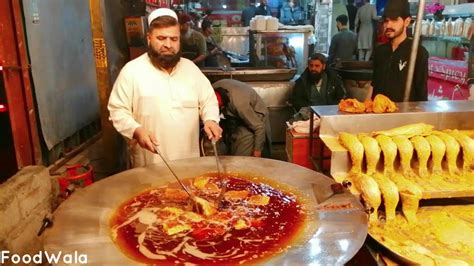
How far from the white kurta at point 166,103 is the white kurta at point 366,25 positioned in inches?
294

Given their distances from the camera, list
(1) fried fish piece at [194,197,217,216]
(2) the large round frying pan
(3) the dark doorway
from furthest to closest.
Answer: (3) the dark doorway → (1) fried fish piece at [194,197,217,216] → (2) the large round frying pan

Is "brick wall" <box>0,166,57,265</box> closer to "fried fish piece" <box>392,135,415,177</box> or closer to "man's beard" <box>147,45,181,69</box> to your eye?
"man's beard" <box>147,45,181,69</box>

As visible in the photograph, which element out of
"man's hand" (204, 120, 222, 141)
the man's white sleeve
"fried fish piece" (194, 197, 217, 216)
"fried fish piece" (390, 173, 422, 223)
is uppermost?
the man's white sleeve

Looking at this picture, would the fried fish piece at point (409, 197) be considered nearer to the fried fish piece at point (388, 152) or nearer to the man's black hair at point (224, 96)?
the fried fish piece at point (388, 152)

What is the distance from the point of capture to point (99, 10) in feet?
14.7

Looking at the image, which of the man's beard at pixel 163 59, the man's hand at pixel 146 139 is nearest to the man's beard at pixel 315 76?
the man's beard at pixel 163 59

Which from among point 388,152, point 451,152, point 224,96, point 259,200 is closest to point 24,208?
point 259,200

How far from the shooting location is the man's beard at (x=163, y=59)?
301cm

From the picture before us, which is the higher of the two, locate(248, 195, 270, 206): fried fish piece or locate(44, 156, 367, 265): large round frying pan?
locate(44, 156, 367, 265): large round frying pan

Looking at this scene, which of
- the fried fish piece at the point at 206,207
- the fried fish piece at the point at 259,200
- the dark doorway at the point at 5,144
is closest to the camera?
the fried fish piece at the point at 206,207

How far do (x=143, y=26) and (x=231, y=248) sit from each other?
14.4 feet

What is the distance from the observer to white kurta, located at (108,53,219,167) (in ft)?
10.00

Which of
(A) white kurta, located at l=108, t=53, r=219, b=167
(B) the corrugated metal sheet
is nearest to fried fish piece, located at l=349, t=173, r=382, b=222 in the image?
(A) white kurta, located at l=108, t=53, r=219, b=167

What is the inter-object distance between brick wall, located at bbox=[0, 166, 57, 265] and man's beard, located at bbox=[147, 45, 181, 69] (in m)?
1.47
